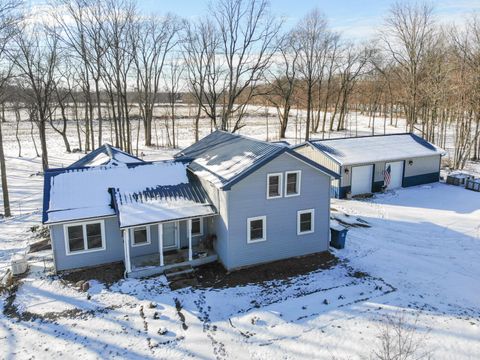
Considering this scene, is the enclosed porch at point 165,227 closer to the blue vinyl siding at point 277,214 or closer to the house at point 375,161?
the blue vinyl siding at point 277,214

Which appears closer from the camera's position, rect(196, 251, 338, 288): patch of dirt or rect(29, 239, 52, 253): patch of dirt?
rect(196, 251, 338, 288): patch of dirt

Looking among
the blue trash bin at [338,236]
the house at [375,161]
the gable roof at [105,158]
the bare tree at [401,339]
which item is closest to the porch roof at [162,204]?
the gable roof at [105,158]

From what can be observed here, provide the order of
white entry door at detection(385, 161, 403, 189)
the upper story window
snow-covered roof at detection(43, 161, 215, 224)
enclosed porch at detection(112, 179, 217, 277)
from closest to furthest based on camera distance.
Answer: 1. enclosed porch at detection(112, 179, 217, 277)
2. snow-covered roof at detection(43, 161, 215, 224)
3. the upper story window
4. white entry door at detection(385, 161, 403, 189)

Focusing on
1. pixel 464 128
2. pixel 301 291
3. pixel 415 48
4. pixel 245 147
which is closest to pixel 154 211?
pixel 245 147

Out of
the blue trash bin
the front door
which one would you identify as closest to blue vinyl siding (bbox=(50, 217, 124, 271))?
the front door

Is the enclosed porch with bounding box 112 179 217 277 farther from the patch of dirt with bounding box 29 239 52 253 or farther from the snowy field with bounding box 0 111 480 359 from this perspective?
the patch of dirt with bounding box 29 239 52 253

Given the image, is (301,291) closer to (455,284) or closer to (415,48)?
(455,284)

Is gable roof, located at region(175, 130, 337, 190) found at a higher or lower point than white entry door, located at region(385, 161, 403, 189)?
higher
